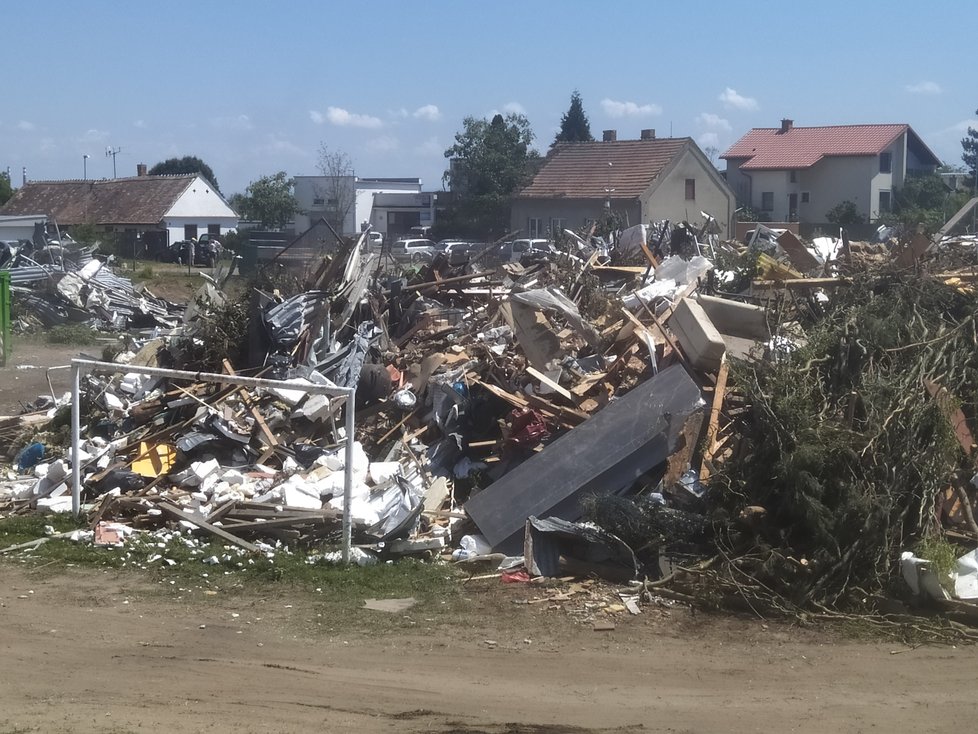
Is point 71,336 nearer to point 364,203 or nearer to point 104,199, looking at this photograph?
point 104,199

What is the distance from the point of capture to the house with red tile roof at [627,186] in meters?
44.1

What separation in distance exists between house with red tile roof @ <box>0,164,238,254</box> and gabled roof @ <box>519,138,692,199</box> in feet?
62.5

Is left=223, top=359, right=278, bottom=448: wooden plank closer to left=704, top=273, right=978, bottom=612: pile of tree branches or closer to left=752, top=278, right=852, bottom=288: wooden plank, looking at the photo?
left=704, top=273, right=978, bottom=612: pile of tree branches

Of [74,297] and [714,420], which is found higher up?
[74,297]

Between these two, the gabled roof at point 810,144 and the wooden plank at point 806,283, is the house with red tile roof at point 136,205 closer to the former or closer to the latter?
the gabled roof at point 810,144

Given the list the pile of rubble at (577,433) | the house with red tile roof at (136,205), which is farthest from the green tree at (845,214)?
the pile of rubble at (577,433)

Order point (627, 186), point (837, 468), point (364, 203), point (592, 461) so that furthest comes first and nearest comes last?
point (364, 203) < point (627, 186) < point (592, 461) < point (837, 468)

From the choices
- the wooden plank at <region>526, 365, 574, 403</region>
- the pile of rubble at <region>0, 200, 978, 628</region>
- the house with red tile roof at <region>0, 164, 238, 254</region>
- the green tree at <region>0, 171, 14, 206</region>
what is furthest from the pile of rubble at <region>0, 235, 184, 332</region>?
the green tree at <region>0, 171, 14, 206</region>

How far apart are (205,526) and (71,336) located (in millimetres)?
16595

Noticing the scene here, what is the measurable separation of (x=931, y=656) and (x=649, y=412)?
317 centimetres

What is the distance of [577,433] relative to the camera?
883cm

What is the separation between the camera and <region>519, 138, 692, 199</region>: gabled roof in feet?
145

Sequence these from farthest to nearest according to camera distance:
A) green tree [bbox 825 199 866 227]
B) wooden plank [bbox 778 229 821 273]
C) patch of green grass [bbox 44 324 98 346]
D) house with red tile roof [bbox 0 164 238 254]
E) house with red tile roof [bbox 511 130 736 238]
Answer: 1. house with red tile roof [bbox 0 164 238 254]
2. green tree [bbox 825 199 866 227]
3. house with red tile roof [bbox 511 130 736 238]
4. patch of green grass [bbox 44 324 98 346]
5. wooden plank [bbox 778 229 821 273]

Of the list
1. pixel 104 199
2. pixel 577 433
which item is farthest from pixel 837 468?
pixel 104 199
